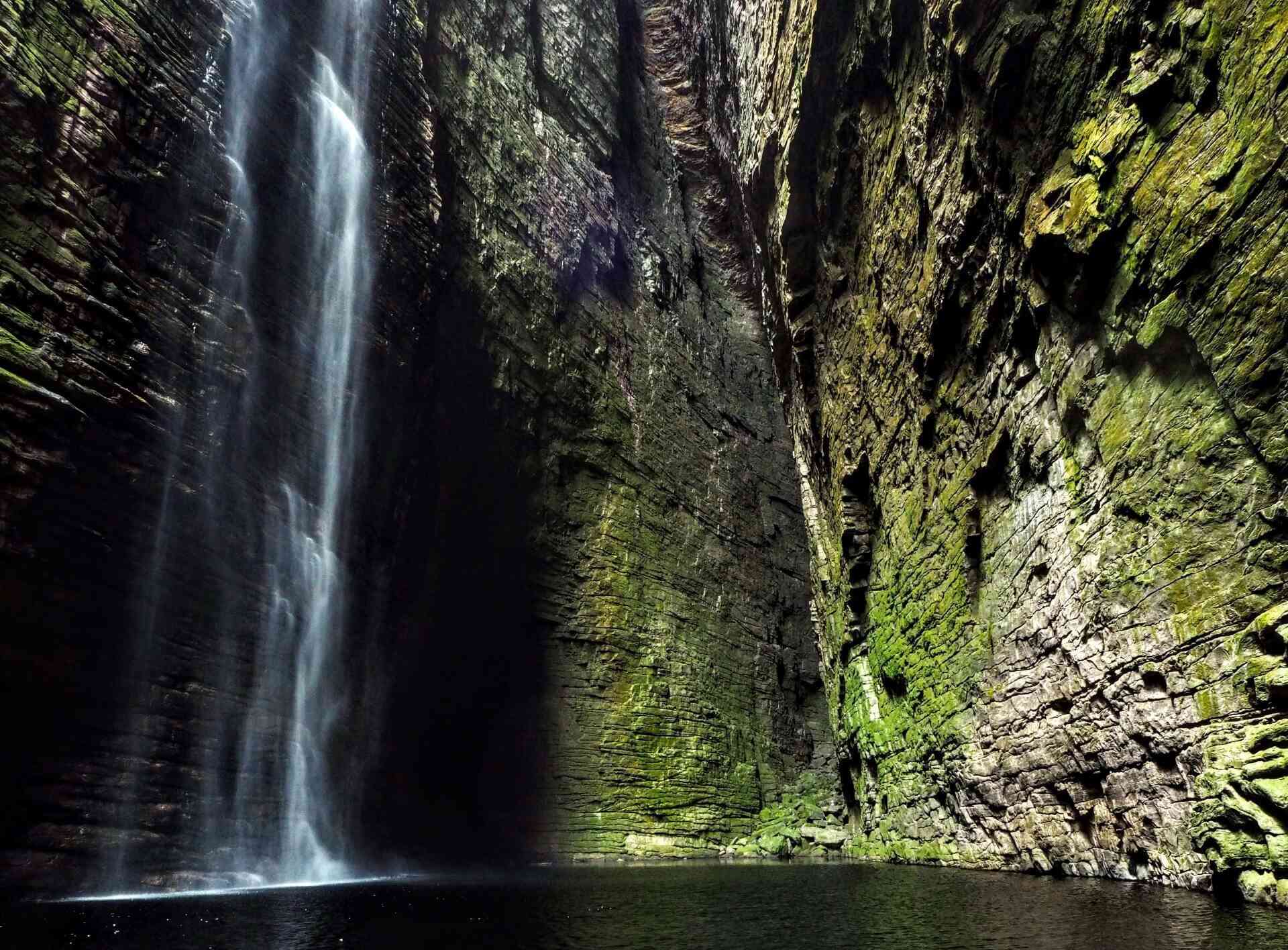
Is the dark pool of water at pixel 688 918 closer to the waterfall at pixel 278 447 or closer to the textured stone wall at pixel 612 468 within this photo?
the waterfall at pixel 278 447

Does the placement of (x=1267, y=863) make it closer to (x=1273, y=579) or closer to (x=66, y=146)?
(x=1273, y=579)

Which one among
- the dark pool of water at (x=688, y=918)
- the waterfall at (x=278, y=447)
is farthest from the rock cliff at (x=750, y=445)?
the dark pool of water at (x=688, y=918)

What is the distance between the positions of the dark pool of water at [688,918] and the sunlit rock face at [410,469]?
9.21 ft

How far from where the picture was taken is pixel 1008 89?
30.6ft

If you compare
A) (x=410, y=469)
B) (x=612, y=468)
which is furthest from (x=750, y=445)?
(x=410, y=469)

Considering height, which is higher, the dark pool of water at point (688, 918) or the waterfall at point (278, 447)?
the waterfall at point (278, 447)

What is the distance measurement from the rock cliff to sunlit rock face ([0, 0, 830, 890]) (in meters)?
0.08

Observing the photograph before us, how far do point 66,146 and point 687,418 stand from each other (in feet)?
51.0

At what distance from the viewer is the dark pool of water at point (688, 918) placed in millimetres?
4840

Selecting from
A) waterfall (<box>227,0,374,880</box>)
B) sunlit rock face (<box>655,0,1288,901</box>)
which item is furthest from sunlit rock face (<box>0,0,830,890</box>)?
sunlit rock face (<box>655,0,1288,901</box>)

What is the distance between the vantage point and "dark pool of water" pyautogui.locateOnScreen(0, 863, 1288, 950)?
4.84 metres

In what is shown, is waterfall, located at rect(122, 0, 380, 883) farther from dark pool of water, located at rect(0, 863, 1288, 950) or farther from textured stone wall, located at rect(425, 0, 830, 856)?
textured stone wall, located at rect(425, 0, 830, 856)

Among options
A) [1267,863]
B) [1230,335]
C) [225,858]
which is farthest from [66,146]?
[1267,863]

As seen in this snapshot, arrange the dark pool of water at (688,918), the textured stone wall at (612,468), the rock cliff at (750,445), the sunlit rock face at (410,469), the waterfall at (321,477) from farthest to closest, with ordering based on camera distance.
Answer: the textured stone wall at (612,468) → the waterfall at (321,477) → the sunlit rock face at (410,469) → the rock cliff at (750,445) → the dark pool of water at (688,918)
